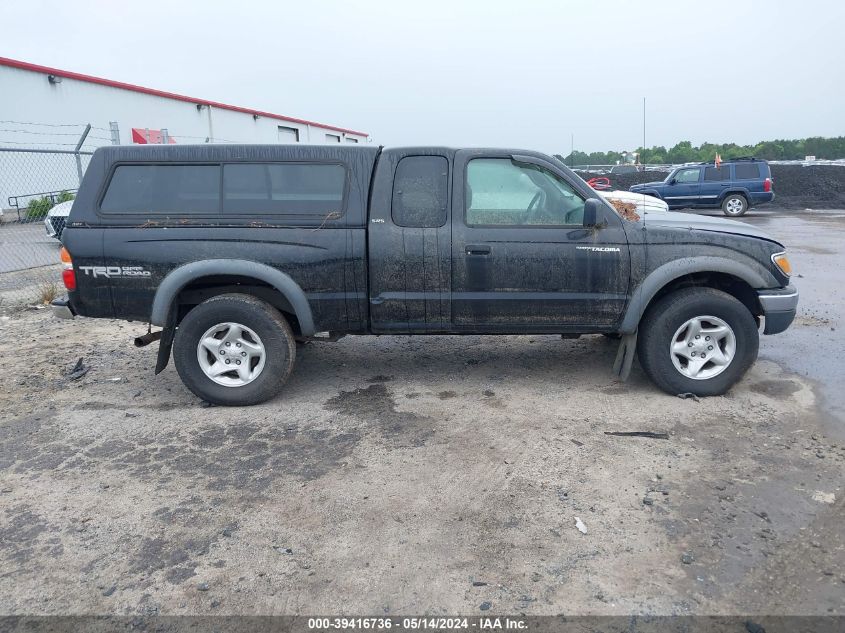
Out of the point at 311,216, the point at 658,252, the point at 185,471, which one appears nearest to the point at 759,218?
the point at 658,252

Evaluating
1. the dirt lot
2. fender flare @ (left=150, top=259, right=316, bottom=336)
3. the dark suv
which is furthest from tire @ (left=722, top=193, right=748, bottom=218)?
fender flare @ (left=150, top=259, right=316, bottom=336)

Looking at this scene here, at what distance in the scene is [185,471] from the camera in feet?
13.2

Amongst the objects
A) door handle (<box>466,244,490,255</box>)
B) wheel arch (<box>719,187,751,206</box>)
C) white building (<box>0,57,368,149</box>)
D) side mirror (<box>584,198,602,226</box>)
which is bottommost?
door handle (<box>466,244,490,255</box>)

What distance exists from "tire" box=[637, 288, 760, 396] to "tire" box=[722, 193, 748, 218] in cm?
1892

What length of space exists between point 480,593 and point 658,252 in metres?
3.07

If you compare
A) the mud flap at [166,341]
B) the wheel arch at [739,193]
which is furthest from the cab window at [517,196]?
the wheel arch at [739,193]

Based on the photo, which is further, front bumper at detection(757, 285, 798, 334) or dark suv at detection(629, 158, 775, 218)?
dark suv at detection(629, 158, 775, 218)

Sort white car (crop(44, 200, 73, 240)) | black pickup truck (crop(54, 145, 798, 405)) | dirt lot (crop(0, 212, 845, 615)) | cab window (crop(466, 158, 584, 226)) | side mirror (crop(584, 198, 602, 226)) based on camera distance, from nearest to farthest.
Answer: dirt lot (crop(0, 212, 845, 615)) → side mirror (crop(584, 198, 602, 226)) → black pickup truck (crop(54, 145, 798, 405)) → cab window (crop(466, 158, 584, 226)) → white car (crop(44, 200, 73, 240))

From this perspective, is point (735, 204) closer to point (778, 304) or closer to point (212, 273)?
point (778, 304)

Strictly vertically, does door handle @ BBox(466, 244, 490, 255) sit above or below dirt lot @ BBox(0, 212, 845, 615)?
above

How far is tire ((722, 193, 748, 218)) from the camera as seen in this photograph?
21969 mm

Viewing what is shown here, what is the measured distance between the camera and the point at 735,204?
22078 millimetres

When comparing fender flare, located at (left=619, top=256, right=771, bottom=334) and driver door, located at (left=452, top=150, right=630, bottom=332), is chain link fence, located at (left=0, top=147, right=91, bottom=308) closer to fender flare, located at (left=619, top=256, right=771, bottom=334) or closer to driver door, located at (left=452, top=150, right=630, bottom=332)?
driver door, located at (left=452, top=150, right=630, bottom=332)

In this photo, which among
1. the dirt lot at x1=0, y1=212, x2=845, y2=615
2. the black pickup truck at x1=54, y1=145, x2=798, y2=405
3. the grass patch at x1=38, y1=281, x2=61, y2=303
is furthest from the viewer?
the grass patch at x1=38, y1=281, x2=61, y2=303
